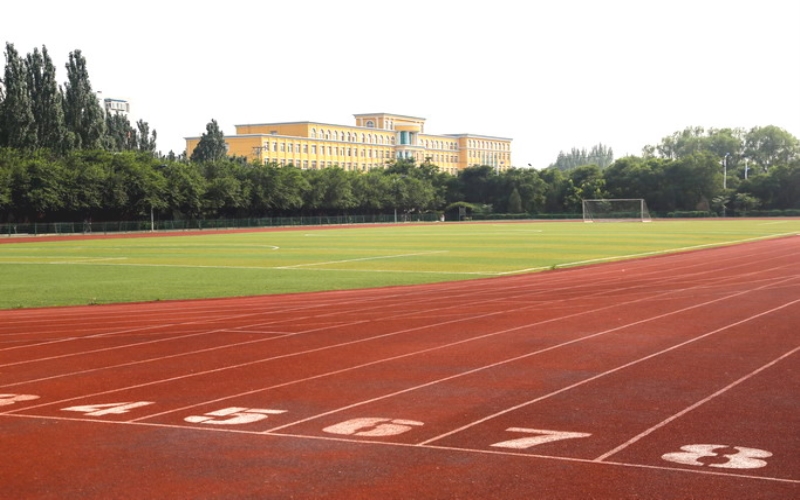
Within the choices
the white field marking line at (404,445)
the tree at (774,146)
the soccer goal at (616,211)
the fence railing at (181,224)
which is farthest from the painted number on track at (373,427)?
the tree at (774,146)

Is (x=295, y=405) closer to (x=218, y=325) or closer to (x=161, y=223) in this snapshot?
(x=218, y=325)

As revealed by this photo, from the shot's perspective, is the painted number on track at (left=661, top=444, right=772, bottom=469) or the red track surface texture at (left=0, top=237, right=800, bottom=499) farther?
the painted number on track at (left=661, top=444, right=772, bottom=469)

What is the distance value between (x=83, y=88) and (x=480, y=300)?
72320 millimetres

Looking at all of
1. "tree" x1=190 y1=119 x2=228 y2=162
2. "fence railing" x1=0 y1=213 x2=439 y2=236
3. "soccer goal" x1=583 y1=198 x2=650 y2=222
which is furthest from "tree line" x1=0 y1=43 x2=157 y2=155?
"soccer goal" x1=583 y1=198 x2=650 y2=222

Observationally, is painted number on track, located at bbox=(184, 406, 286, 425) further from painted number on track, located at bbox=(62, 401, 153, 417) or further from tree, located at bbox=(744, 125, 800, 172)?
tree, located at bbox=(744, 125, 800, 172)

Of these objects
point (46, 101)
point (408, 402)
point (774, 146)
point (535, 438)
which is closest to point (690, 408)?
point (535, 438)

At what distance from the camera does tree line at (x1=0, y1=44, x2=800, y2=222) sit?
7262cm

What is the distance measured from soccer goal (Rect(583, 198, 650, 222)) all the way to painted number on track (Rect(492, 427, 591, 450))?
319 feet

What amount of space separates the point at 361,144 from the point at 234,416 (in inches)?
6092

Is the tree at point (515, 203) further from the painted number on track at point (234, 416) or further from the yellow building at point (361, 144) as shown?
the painted number on track at point (234, 416)

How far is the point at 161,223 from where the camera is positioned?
257 ft

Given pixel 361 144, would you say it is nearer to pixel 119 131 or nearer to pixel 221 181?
pixel 119 131

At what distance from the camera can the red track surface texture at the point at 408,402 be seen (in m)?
6.43

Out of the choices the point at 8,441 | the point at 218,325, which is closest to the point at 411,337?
the point at 218,325
